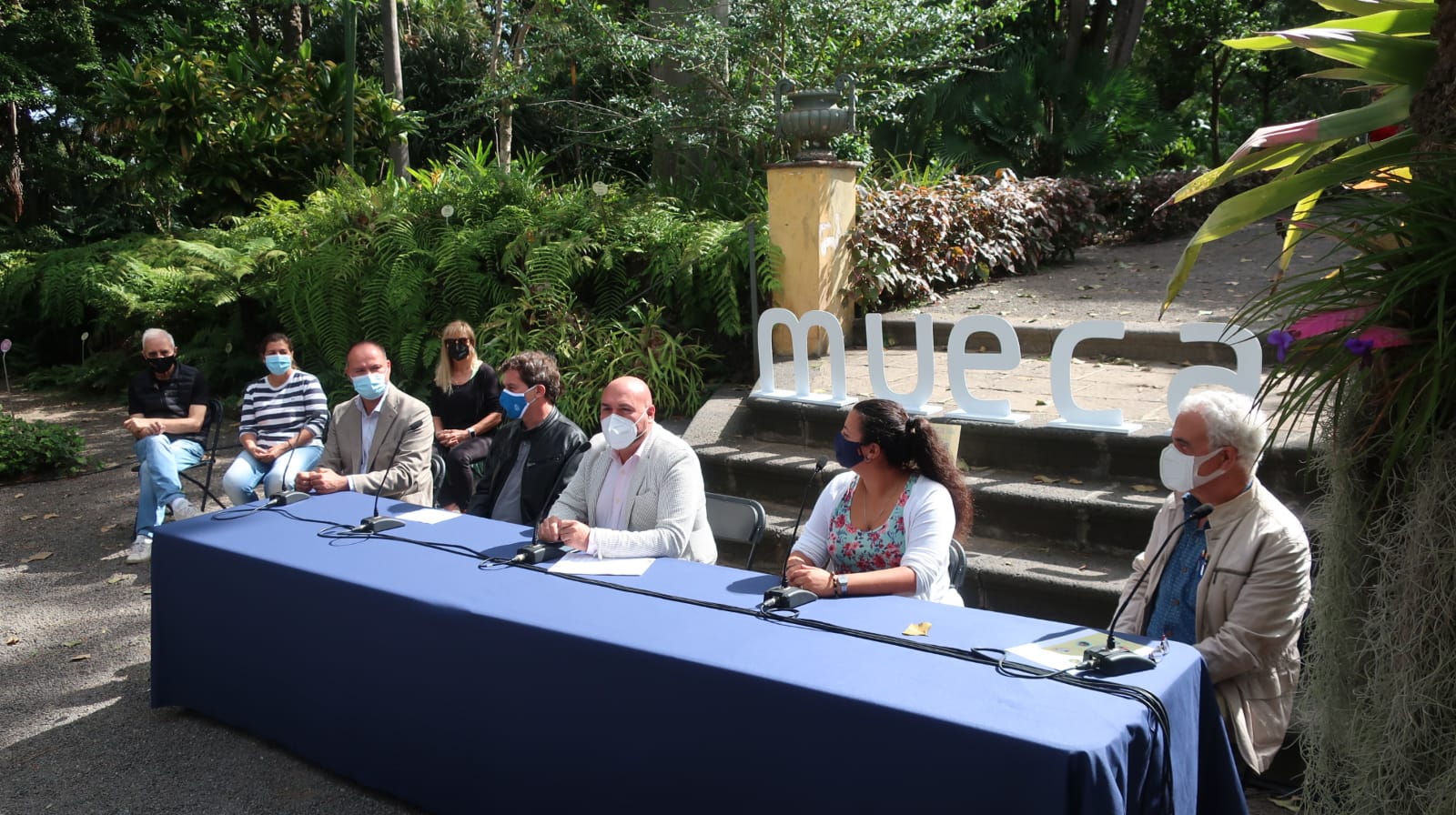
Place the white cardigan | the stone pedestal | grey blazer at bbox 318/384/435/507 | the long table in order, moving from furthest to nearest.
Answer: the stone pedestal
grey blazer at bbox 318/384/435/507
the white cardigan
the long table

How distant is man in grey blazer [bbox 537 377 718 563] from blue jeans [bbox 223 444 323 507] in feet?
7.74

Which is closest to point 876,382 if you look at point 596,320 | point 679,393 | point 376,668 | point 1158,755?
point 679,393

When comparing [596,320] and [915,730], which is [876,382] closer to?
[596,320]

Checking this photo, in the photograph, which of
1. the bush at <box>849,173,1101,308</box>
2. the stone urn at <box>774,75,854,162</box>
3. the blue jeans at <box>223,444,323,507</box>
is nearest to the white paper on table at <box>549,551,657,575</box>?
the blue jeans at <box>223,444,323,507</box>

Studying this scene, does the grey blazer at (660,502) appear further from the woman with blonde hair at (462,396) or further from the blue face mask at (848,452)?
the woman with blonde hair at (462,396)

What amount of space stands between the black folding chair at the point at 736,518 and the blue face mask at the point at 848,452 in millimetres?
773

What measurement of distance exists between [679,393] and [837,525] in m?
3.90

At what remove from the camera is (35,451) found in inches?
323

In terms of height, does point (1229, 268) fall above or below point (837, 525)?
above

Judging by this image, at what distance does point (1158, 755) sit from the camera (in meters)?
2.35

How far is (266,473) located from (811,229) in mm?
3679

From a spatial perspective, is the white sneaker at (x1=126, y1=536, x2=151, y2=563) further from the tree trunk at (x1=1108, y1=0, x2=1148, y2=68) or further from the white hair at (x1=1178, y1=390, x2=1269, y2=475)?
the tree trunk at (x1=1108, y1=0, x2=1148, y2=68)

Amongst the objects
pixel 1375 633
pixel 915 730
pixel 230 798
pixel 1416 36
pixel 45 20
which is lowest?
pixel 230 798

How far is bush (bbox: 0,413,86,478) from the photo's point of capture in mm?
8164
